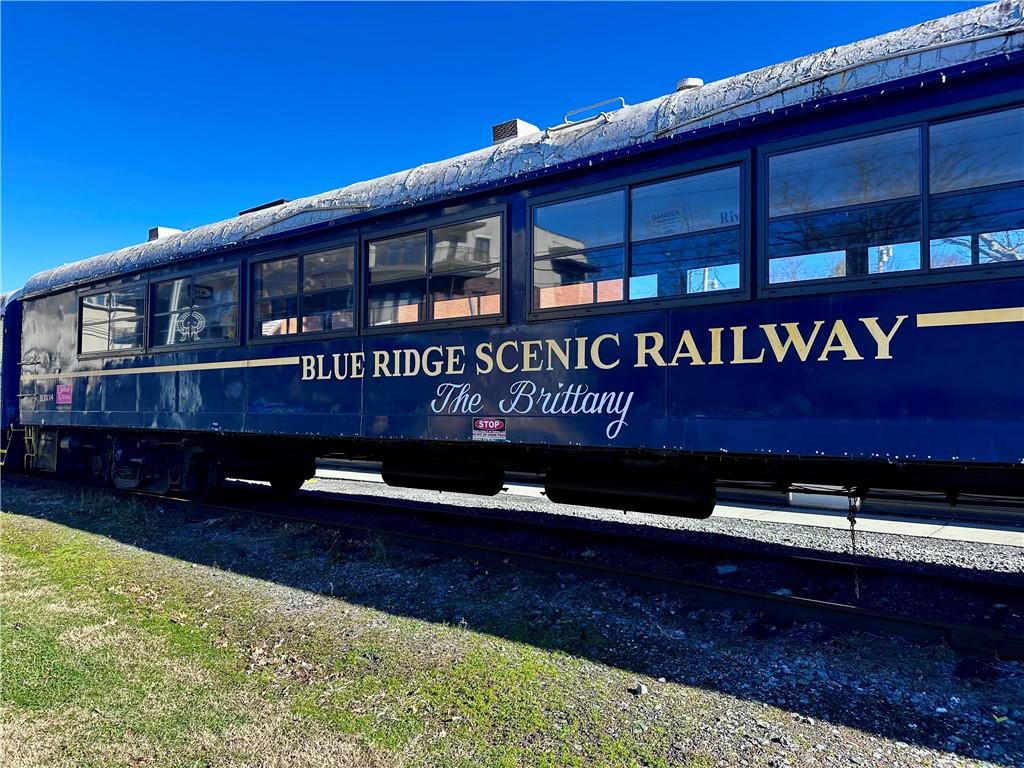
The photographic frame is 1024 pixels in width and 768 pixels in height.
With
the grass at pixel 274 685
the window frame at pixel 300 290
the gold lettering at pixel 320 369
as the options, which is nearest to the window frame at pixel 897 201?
the grass at pixel 274 685

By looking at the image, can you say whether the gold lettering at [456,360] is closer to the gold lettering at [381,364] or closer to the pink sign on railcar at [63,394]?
the gold lettering at [381,364]

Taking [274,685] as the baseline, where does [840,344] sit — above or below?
above

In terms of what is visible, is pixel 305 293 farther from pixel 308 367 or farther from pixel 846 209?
pixel 846 209

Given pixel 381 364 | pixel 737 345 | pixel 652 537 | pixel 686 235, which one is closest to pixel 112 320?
pixel 381 364

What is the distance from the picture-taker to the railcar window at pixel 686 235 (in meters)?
4.47

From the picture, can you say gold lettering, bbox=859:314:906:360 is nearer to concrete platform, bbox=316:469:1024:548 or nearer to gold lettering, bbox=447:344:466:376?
concrete platform, bbox=316:469:1024:548

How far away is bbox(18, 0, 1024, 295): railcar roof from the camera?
3.78 metres

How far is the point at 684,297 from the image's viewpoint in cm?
458

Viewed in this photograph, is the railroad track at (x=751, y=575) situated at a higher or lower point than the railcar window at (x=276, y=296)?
lower

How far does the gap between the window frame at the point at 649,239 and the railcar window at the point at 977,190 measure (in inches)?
41.0

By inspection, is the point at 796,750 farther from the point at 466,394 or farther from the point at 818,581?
the point at 466,394

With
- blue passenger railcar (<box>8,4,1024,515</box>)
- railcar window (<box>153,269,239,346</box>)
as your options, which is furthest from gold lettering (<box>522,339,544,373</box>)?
railcar window (<box>153,269,239,346</box>)

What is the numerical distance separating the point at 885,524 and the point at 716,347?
4938 millimetres

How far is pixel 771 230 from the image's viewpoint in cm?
431
